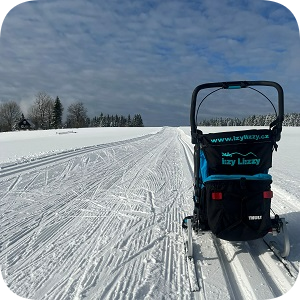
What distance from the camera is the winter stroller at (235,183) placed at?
331 centimetres

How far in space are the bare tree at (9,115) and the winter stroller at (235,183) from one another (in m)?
83.0

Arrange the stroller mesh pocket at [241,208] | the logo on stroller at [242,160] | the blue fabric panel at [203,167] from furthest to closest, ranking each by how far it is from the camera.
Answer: the blue fabric panel at [203,167] < the logo on stroller at [242,160] < the stroller mesh pocket at [241,208]

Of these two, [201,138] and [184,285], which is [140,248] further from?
[201,138]

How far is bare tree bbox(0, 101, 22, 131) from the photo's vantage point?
77.6 metres

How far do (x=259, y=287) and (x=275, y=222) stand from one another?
95cm

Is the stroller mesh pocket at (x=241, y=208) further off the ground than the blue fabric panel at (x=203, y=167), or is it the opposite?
the blue fabric panel at (x=203, y=167)

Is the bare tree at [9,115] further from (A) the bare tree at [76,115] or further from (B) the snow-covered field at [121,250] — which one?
(B) the snow-covered field at [121,250]

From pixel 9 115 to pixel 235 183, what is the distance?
85.3 m

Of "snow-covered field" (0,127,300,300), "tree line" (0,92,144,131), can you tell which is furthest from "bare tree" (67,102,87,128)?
"snow-covered field" (0,127,300,300)

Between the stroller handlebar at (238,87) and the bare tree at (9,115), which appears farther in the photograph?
the bare tree at (9,115)

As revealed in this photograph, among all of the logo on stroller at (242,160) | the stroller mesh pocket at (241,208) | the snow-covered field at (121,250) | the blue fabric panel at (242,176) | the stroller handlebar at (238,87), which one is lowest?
the snow-covered field at (121,250)

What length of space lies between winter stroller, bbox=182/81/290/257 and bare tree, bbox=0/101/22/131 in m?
83.0

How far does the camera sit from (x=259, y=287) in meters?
2.88

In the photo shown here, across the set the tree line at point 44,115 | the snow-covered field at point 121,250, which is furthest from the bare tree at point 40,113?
the snow-covered field at point 121,250
